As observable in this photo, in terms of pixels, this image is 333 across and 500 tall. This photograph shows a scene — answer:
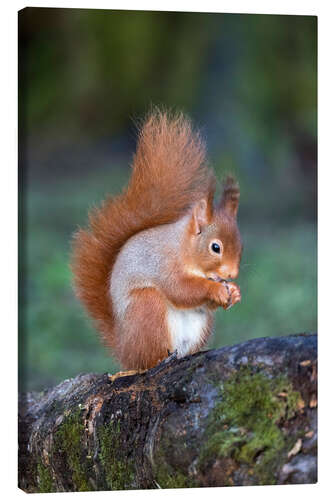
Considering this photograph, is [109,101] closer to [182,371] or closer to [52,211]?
[52,211]

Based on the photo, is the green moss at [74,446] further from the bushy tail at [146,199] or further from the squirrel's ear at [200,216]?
the squirrel's ear at [200,216]

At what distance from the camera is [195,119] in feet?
14.2

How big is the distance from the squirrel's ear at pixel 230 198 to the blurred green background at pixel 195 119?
1022 millimetres

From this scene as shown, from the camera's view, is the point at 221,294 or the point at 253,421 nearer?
the point at 253,421

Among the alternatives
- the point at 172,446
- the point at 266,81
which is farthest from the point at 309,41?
the point at 172,446

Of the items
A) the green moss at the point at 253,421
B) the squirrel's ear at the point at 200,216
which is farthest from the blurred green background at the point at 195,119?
the green moss at the point at 253,421

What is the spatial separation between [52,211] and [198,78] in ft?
3.85

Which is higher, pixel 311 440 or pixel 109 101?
pixel 109 101

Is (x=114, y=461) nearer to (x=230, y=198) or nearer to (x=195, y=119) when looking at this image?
(x=230, y=198)

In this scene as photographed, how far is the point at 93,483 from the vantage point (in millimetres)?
2861

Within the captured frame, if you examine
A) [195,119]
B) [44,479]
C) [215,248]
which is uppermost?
[195,119]

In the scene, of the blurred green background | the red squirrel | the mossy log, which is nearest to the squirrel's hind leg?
the red squirrel

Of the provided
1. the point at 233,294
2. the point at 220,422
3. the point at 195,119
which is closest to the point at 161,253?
the point at 233,294

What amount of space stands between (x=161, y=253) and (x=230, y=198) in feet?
1.02
